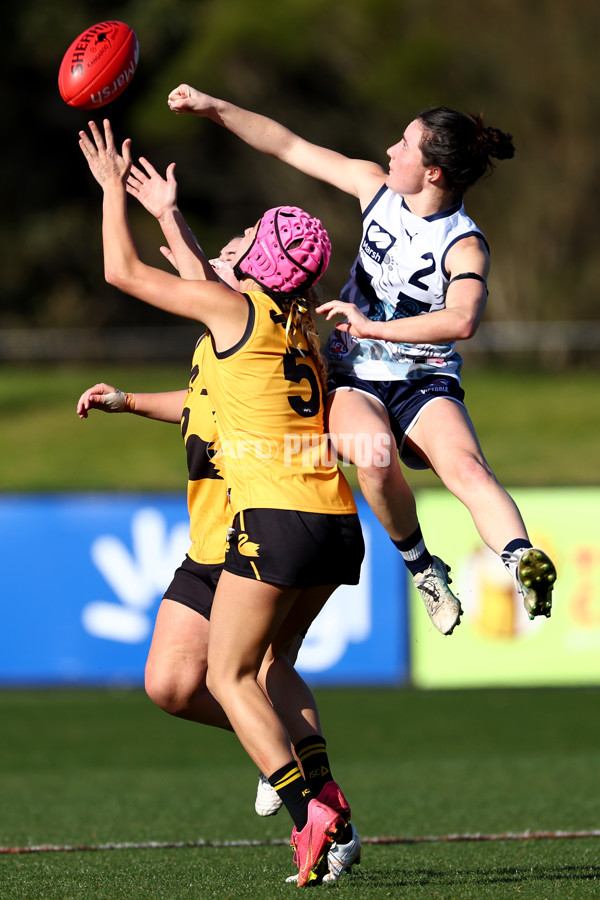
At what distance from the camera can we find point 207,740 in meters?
9.64

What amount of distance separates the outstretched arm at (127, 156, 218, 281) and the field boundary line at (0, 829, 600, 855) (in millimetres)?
2464

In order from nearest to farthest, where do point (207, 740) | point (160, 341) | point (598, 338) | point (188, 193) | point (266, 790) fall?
point (266, 790) → point (207, 740) → point (598, 338) → point (160, 341) → point (188, 193)

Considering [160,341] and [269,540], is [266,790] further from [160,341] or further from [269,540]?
[160,341]

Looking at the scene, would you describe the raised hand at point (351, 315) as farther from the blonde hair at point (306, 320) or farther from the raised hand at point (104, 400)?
the raised hand at point (104, 400)

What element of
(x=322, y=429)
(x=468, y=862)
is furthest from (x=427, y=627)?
(x=322, y=429)

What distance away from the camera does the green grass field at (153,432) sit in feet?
52.4

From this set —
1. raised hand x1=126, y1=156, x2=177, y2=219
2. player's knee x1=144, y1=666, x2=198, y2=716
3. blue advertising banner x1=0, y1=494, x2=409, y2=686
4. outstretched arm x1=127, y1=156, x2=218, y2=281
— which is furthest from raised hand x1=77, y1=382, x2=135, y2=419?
blue advertising banner x1=0, y1=494, x2=409, y2=686

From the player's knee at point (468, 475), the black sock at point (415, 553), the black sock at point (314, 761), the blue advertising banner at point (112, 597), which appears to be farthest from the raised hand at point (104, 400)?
the blue advertising banner at point (112, 597)

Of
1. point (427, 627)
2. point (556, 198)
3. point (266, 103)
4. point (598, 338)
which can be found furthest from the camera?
point (266, 103)

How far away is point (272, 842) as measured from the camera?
5.67m

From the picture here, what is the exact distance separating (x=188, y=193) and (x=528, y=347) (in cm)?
1183

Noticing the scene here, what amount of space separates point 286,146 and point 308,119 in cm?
2277

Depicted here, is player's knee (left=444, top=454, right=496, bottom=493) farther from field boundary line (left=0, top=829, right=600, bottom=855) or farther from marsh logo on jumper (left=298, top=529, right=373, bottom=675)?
marsh logo on jumper (left=298, top=529, right=373, bottom=675)

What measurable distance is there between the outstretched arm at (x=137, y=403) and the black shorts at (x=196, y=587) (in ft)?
1.96
